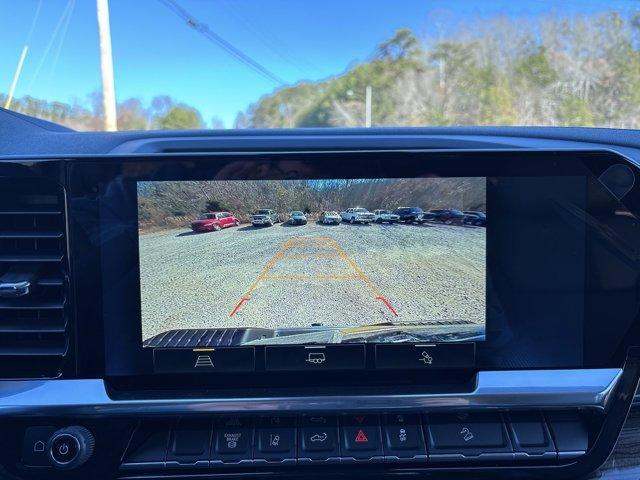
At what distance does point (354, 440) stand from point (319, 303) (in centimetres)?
44

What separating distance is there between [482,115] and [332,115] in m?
7.50

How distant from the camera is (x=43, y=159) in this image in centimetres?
155

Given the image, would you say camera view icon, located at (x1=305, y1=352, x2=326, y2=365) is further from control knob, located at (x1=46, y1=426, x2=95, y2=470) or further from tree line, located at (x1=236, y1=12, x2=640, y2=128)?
tree line, located at (x1=236, y1=12, x2=640, y2=128)

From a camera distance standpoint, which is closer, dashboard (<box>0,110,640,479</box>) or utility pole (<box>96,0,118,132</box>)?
dashboard (<box>0,110,640,479</box>)

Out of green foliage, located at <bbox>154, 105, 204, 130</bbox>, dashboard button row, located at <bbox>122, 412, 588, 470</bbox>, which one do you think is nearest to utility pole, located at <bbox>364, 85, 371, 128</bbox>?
green foliage, located at <bbox>154, 105, 204, 130</bbox>

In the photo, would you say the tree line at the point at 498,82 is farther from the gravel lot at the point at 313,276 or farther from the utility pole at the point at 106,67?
the gravel lot at the point at 313,276

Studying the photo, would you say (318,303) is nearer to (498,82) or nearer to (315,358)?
(315,358)

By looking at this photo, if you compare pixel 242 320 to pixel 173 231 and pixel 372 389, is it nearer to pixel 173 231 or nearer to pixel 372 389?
pixel 173 231

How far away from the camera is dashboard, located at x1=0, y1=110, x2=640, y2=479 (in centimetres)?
158

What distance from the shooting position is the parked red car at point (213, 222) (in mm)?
1647

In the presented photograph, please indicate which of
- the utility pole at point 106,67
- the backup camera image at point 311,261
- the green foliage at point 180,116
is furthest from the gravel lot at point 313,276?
the utility pole at point 106,67

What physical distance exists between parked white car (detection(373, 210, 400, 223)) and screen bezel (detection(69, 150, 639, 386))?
0.40 ft

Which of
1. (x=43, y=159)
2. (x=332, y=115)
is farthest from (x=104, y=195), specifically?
(x=332, y=115)

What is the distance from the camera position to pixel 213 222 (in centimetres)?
167
